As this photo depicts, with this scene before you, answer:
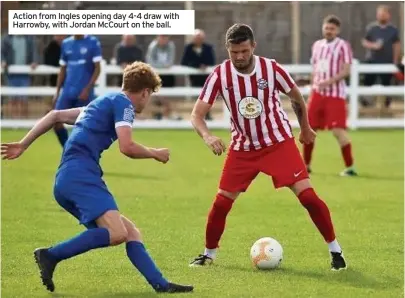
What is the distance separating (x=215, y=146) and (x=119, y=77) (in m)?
16.6

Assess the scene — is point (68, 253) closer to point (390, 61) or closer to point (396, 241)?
point (396, 241)

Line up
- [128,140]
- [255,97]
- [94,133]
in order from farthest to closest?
1. [255,97]
2. [94,133]
3. [128,140]

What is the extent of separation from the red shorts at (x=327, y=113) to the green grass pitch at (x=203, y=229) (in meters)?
0.71

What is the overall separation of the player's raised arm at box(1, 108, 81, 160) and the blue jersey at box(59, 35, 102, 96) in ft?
23.6

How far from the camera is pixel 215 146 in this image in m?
7.98

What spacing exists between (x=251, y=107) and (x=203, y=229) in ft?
7.59

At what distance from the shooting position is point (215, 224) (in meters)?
8.76

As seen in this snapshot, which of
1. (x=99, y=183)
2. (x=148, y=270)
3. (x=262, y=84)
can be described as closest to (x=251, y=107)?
(x=262, y=84)

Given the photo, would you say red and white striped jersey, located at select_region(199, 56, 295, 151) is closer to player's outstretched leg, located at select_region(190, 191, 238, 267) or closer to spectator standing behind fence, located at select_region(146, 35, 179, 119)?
player's outstretched leg, located at select_region(190, 191, 238, 267)

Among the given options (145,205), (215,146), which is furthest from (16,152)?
(145,205)

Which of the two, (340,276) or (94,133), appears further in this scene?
(340,276)

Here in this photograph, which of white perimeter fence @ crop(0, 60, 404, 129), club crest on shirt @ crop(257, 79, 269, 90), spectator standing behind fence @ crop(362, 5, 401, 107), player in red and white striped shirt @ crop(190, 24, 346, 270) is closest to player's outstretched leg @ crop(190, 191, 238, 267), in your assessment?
player in red and white striped shirt @ crop(190, 24, 346, 270)

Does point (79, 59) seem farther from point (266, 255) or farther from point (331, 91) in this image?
point (266, 255)

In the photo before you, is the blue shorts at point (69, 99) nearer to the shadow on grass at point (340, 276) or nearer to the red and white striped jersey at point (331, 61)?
the red and white striped jersey at point (331, 61)
